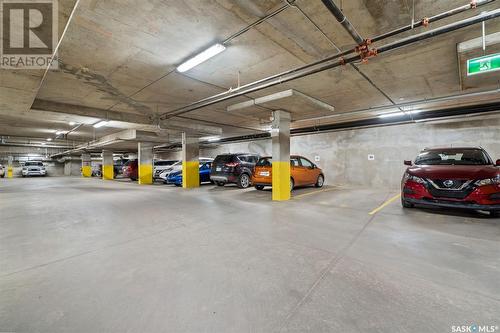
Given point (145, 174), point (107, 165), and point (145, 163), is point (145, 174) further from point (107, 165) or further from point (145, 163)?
point (107, 165)

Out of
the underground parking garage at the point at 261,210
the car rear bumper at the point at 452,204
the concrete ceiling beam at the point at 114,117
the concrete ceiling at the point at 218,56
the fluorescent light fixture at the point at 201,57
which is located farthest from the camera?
the concrete ceiling beam at the point at 114,117

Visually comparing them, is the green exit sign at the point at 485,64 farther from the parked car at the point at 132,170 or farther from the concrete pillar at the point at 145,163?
the parked car at the point at 132,170

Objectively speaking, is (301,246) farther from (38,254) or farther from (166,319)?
(38,254)

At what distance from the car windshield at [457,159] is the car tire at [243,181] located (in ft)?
19.7

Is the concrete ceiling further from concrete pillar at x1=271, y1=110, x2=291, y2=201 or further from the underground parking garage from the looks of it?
concrete pillar at x1=271, y1=110, x2=291, y2=201

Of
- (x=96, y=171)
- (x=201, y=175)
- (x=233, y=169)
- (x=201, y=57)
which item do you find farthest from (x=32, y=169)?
(x=201, y=57)

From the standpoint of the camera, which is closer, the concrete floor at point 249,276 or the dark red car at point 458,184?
the concrete floor at point 249,276

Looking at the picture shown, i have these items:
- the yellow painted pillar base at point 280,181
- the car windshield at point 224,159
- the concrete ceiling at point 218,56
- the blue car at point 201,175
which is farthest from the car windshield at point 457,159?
the blue car at point 201,175

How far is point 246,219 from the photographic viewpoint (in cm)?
407

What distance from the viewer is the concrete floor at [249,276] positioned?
143cm

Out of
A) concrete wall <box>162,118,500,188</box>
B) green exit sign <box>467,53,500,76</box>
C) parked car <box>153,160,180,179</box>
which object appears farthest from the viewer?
parked car <box>153,160,180,179</box>

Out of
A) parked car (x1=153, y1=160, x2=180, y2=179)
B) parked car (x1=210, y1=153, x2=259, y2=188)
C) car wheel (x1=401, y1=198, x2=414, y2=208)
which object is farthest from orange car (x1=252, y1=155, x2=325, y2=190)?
parked car (x1=153, y1=160, x2=180, y2=179)

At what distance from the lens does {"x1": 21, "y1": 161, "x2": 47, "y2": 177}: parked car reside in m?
20.6

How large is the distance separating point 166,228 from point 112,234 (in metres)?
0.77
